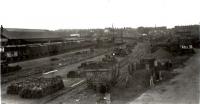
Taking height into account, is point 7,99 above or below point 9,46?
below

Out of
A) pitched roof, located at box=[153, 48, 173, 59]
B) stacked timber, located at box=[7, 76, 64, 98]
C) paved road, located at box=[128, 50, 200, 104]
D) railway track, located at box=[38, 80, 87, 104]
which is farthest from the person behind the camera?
pitched roof, located at box=[153, 48, 173, 59]

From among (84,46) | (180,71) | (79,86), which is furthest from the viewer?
(84,46)

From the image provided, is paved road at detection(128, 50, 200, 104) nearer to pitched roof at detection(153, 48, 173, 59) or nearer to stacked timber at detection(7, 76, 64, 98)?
stacked timber at detection(7, 76, 64, 98)

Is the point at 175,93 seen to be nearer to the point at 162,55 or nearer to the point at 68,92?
the point at 68,92

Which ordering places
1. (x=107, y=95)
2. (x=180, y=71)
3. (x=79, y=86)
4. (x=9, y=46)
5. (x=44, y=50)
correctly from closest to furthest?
1. (x=107, y=95)
2. (x=79, y=86)
3. (x=180, y=71)
4. (x=9, y=46)
5. (x=44, y=50)

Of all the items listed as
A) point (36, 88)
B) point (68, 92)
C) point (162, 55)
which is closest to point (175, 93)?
point (68, 92)

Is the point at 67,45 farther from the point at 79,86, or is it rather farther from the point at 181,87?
the point at 181,87

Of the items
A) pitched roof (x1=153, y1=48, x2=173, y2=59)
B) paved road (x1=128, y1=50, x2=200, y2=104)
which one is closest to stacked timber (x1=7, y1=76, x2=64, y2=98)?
paved road (x1=128, y1=50, x2=200, y2=104)

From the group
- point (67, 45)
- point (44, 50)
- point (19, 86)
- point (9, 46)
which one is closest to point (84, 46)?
point (67, 45)
